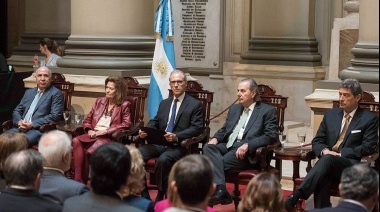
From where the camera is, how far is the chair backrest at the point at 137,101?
9.22 meters

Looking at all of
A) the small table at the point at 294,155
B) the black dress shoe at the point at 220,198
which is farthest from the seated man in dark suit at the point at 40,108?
the small table at the point at 294,155

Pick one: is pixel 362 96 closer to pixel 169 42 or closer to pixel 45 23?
pixel 169 42

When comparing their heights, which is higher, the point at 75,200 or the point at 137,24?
the point at 137,24

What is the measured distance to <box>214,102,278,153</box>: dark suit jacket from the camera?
8156 mm

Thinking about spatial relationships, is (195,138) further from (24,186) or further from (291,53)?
(291,53)

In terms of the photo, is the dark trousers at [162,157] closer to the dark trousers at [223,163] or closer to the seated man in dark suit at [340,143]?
the dark trousers at [223,163]

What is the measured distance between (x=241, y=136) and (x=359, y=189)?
3.85 m

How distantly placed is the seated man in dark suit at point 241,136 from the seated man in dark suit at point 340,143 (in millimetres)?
572

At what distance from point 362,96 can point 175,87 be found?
73.6 inches

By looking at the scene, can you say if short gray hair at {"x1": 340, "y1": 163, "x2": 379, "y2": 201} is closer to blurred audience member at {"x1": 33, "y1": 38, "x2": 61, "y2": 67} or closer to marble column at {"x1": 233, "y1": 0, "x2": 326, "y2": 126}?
blurred audience member at {"x1": 33, "y1": 38, "x2": 61, "y2": 67}

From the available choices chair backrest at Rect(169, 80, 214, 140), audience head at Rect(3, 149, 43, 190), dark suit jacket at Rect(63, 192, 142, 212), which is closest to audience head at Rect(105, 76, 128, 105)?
chair backrest at Rect(169, 80, 214, 140)

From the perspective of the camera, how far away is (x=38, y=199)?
5035 millimetres

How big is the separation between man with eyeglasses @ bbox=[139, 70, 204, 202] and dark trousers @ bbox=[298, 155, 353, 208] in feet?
4.95

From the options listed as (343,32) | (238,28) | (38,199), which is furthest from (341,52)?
(38,199)
